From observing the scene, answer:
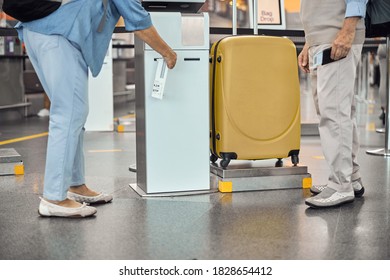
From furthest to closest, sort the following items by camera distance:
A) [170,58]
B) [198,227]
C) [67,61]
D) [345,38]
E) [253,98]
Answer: [253,98] → [170,58] → [345,38] → [67,61] → [198,227]

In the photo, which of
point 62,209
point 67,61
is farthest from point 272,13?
point 62,209

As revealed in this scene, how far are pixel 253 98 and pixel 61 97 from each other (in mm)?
1220

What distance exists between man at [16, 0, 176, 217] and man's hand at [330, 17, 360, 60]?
3.01ft

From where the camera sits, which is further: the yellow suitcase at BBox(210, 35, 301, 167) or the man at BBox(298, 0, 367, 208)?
the yellow suitcase at BBox(210, 35, 301, 167)

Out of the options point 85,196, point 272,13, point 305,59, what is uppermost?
point 272,13

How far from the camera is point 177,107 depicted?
3.54 m

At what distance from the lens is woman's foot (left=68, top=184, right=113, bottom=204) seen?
11.1 ft

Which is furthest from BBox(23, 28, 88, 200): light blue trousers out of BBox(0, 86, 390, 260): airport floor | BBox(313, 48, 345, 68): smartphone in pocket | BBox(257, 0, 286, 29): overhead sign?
BBox(257, 0, 286, 29): overhead sign

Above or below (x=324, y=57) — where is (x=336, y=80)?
below

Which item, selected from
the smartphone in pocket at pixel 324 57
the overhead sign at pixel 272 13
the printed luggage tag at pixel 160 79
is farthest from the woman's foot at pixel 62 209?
the overhead sign at pixel 272 13

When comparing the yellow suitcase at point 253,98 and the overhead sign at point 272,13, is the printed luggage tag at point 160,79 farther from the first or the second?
the overhead sign at point 272,13

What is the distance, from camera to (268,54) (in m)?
3.70

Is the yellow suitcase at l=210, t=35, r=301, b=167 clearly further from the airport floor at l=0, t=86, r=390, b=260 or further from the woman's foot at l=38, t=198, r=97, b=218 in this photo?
the woman's foot at l=38, t=198, r=97, b=218

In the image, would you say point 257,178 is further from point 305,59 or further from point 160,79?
point 160,79
